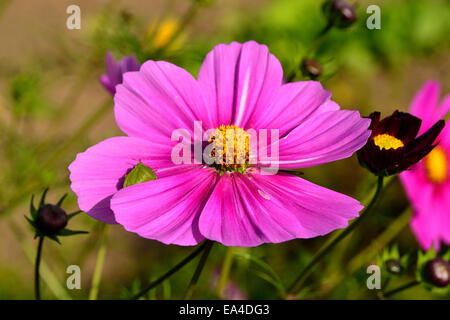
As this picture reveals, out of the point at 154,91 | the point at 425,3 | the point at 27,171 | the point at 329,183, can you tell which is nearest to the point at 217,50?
the point at 154,91

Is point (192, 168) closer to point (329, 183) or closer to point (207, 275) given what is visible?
point (207, 275)

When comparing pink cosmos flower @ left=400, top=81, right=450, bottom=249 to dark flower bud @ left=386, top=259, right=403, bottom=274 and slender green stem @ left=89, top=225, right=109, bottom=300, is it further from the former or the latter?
Result: slender green stem @ left=89, top=225, right=109, bottom=300

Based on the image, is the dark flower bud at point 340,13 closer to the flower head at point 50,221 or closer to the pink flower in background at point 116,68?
the pink flower in background at point 116,68

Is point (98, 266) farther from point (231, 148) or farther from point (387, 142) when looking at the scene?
point (387, 142)

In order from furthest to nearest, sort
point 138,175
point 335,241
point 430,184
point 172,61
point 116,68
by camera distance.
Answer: point 172,61 → point 430,184 → point 116,68 → point 335,241 → point 138,175

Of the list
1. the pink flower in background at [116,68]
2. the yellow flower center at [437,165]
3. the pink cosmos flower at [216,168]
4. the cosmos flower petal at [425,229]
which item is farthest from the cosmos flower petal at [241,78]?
the yellow flower center at [437,165]

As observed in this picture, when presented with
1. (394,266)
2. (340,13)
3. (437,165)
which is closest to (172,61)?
(340,13)
